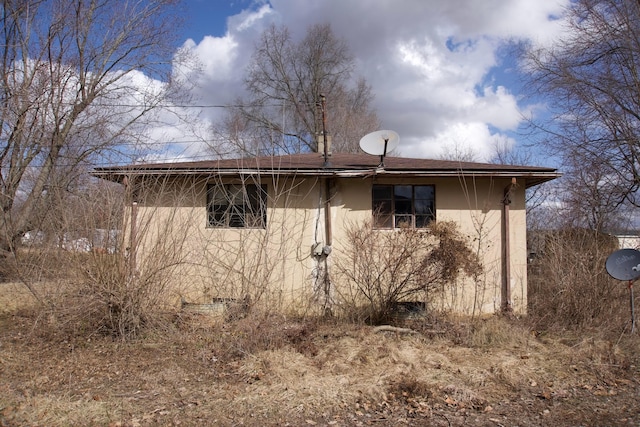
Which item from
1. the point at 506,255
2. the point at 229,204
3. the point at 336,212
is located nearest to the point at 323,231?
the point at 336,212

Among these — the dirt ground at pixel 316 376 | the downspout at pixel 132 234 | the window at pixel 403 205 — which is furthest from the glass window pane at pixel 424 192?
the downspout at pixel 132 234

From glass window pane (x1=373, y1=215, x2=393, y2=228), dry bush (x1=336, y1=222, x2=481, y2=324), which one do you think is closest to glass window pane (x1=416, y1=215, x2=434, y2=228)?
glass window pane (x1=373, y1=215, x2=393, y2=228)

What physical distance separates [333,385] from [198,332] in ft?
9.44

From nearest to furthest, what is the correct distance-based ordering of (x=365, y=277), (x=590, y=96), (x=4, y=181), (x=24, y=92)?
(x=365, y=277) < (x=24, y=92) < (x=4, y=181) < (x=590, y=96)

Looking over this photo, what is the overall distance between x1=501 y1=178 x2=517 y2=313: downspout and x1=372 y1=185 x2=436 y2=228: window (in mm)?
1415

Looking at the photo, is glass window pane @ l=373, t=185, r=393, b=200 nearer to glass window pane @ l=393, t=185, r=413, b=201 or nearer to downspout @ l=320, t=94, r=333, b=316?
glass window pane @ l=393, t=185, r=413, b=201

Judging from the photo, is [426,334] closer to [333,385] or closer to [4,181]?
[333,385]

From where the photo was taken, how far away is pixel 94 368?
6070 mm

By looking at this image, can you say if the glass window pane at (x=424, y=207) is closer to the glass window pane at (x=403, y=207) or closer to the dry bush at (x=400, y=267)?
the glass window pane at (x=403, y=207)

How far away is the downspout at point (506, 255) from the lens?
9.27 meters

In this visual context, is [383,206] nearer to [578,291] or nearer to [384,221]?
[384,221]

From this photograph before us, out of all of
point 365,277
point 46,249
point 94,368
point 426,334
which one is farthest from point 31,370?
point 426,334

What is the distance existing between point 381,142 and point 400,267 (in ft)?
8.80

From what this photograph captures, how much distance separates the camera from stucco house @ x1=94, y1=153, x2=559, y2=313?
9031 mm
